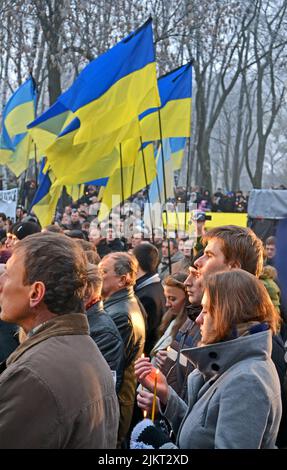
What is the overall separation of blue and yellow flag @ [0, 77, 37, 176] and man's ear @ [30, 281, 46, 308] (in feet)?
36.4

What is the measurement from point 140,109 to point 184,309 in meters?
4.36

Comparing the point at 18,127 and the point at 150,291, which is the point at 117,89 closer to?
the point at 150,291

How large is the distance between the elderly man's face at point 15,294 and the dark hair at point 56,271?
23 millimetres

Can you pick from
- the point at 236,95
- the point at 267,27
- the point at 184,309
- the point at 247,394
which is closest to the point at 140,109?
the point at 184,309

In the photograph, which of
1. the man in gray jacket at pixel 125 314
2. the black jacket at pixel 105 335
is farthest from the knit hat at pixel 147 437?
the man in gray jacket at pixel 125 314

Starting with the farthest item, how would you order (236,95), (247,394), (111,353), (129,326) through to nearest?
(236,95), (129,326), (111,353), (247,394)

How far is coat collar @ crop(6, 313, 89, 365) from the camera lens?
2.56 m

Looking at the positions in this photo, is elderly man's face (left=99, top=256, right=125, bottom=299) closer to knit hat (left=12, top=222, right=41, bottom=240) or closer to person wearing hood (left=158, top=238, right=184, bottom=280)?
knit hat (left=12, top=222, right=41, bottom=240)

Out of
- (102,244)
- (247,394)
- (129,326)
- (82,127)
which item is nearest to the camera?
(247,394)

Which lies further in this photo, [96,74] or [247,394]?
[96,74]

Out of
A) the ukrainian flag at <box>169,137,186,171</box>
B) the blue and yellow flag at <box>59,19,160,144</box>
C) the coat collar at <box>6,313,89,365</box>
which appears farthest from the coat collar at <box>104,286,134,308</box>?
the ukrainian flag at <box>169,137,186,171</box>

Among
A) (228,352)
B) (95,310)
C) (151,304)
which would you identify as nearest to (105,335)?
(95,310)

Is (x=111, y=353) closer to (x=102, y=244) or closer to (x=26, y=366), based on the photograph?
(x=26, y=366)

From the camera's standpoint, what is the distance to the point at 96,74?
8.93 meters
